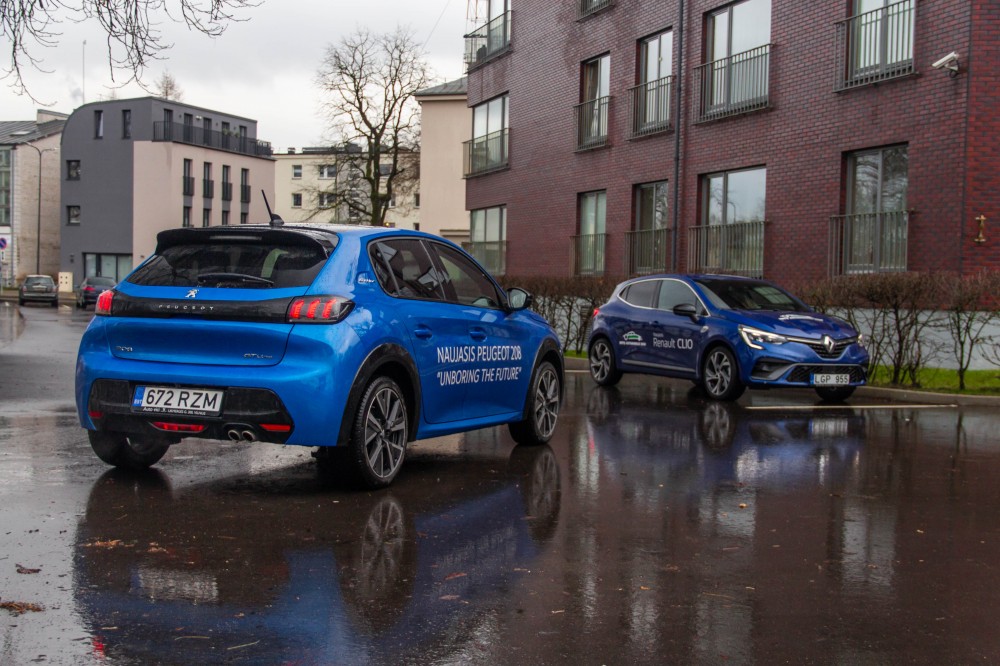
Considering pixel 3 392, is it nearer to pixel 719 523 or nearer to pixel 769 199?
pixel 719 523

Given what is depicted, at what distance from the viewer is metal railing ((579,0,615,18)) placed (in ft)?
89.6

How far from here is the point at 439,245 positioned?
8.40 m

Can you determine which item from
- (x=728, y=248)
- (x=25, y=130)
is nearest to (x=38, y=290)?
(x=25, y=130)

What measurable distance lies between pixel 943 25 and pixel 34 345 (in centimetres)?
1721

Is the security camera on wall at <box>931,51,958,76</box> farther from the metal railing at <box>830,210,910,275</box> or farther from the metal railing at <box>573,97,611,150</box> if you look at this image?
the metal railing at <box>573,97,611,150</box>

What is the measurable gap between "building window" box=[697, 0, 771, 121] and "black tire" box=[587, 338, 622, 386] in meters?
7.94

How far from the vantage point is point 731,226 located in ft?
74.1

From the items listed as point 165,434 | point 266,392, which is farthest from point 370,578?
point 165,434

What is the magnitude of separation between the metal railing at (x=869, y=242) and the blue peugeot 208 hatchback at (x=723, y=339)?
433 cm

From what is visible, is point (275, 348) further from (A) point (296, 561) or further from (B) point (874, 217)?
(B) point (874, 217)

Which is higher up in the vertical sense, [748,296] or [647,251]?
[647,251]

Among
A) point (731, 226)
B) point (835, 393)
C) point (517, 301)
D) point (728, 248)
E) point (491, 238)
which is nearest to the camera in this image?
point (517, 301)

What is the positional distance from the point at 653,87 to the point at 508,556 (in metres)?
21.3

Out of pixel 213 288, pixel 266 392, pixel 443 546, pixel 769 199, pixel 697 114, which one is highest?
pixel 697 114
